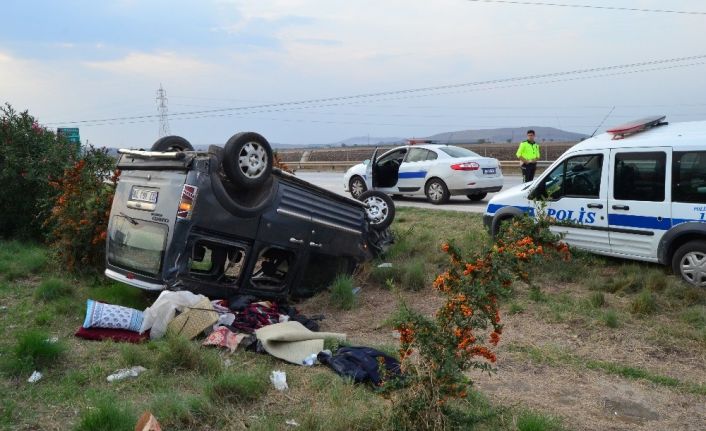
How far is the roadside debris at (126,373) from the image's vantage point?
4.88 metres

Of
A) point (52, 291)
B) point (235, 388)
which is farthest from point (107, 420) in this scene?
point (52, 291)

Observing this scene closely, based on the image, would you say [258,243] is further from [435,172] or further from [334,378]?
[435,172]

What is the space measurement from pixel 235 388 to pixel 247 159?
9.44 ft

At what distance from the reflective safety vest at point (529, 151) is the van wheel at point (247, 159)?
11.1 meters

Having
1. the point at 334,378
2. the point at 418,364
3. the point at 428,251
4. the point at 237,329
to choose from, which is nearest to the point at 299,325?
the point at 237,329

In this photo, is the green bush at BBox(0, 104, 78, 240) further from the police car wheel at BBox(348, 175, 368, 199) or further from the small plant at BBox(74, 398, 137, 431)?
the small plant at BBox(74, 398, 137, 431)

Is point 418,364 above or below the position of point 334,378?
above

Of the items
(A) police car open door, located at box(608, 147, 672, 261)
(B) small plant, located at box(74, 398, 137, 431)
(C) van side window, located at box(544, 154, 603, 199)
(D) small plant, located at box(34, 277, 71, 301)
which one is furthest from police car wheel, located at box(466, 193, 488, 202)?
(B) small plant, located at box(74, 398, 137, 431)

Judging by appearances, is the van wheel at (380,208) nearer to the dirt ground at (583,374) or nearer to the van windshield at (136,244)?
the dirt ground at (583,374)

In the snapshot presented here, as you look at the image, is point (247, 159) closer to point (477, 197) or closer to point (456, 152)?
point (456, 152)

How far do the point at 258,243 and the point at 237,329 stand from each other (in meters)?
1.12

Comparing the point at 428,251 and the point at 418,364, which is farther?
the point at 428,251

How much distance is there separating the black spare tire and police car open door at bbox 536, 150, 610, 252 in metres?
4.58

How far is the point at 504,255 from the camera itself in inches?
151
